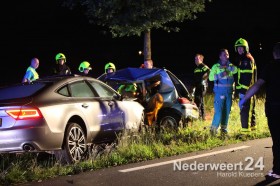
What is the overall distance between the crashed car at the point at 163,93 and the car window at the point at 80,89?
2243mm

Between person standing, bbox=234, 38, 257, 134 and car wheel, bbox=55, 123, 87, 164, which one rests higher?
person standing, bbox=234, 38, 257, 134

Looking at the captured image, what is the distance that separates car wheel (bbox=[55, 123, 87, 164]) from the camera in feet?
27.4

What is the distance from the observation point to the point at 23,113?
7.79m

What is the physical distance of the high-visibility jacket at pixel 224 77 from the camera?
11.0m

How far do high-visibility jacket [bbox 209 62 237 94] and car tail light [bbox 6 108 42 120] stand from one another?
4555mm

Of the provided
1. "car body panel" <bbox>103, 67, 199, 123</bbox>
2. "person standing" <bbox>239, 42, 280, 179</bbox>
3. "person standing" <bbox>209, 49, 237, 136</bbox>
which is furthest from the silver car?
"person standing" <bbox>239, 42, 280, 179</bbox>

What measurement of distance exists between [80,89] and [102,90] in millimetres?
738

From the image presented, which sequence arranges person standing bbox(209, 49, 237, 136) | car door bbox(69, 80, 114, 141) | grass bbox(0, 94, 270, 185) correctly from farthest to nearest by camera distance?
person standing bbox(209, 49, 237, 136) < car door bbox(69, 80, 114, 141) < grass bbox(0, 94, 270, 185)

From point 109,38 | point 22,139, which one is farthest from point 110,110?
point 109,38

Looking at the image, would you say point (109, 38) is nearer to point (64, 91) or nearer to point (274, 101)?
point (64, 91)

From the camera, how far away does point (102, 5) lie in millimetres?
16625

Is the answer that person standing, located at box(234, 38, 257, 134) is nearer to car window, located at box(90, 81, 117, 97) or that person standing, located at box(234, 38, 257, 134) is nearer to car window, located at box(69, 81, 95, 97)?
Answer: car window, located at box(90, 81, 117, 97)

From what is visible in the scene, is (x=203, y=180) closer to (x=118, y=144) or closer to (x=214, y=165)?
(x=214, y=165)

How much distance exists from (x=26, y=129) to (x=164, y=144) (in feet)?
10.4
